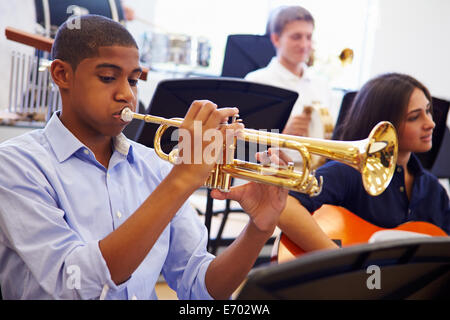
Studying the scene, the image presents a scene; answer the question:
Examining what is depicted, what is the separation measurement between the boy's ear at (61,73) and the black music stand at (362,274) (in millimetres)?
809

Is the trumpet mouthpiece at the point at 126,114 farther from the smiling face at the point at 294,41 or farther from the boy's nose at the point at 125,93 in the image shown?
the smiling face at the point at 294,41

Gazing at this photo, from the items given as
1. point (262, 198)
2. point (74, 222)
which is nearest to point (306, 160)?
point (262, 198)

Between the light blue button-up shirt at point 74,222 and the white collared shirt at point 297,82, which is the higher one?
the white collared shirt at point 297,82

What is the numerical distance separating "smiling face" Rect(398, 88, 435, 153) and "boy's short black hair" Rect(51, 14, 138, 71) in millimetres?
1233

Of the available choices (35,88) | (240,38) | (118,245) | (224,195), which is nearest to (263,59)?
(240,38)

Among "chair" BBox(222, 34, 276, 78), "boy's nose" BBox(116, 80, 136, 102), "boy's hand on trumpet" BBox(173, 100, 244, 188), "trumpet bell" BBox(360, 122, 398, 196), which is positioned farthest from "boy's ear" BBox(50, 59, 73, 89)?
"chair" BBox(222, 34, 276, 78)

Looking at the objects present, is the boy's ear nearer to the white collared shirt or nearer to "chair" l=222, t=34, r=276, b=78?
the white collared shirt

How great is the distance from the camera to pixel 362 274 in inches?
32.1

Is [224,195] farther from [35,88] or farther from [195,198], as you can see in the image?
[195,198]

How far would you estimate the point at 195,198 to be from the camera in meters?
5.16

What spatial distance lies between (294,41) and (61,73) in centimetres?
257

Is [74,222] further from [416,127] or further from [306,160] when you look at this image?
[416,127]

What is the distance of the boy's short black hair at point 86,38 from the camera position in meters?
1.26

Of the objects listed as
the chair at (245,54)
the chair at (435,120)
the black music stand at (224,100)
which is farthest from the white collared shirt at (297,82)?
the black music stand at (224,100)
